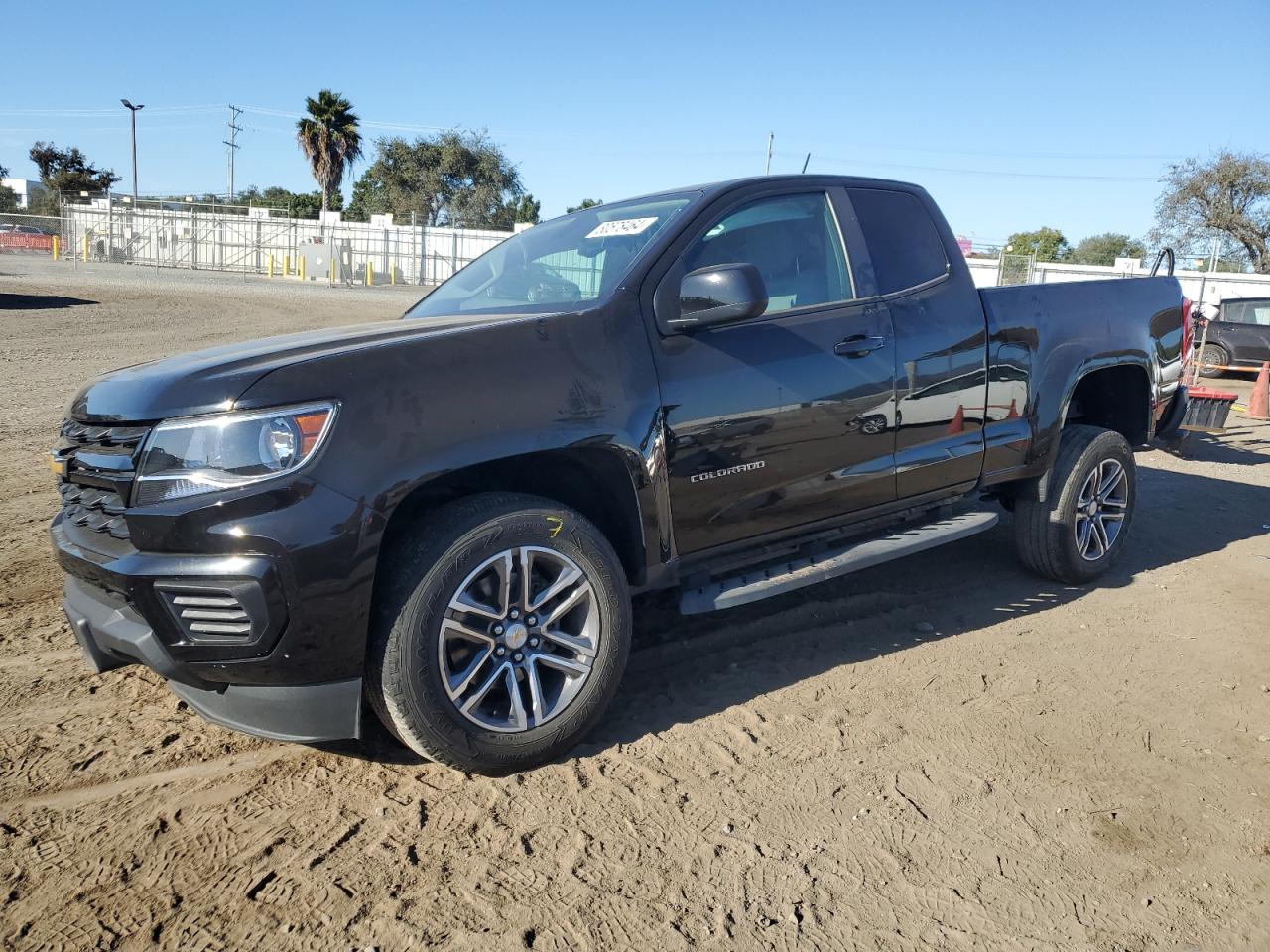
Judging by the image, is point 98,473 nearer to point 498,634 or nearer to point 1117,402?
point 498,634

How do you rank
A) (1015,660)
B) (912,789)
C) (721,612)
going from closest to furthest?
(912,789) → (1015,660) → (721,612)

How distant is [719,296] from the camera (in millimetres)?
3246

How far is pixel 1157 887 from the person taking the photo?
261cm

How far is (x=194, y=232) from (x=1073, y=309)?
47.0 metres

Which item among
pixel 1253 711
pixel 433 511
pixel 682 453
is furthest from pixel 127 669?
pixel 1253 711

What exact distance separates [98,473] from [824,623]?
3.09 metres

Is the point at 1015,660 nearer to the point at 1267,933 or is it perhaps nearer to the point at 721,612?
the point at 721,612

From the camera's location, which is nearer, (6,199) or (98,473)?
(98,473)

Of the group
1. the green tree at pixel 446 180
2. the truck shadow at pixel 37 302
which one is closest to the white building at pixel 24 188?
the green tree at pixel 446 180

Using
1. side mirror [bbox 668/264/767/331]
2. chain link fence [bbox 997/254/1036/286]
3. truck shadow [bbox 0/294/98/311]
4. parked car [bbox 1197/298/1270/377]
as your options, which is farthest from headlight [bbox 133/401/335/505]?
chain link fence [bbox 997/254/1036/286]

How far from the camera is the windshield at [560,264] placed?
3.63m

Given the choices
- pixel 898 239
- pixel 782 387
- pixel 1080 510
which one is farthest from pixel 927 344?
pixel 1080 510

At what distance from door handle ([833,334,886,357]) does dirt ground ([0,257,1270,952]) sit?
1.32 metres

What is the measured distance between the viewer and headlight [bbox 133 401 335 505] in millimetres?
2613
